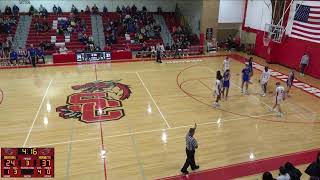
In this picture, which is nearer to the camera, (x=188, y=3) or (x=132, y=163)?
(x=132, y=163)

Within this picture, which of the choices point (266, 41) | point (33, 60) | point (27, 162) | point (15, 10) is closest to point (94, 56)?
point (33, 60)

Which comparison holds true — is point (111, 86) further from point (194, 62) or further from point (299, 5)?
point (299, 5)

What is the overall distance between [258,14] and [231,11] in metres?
2.88

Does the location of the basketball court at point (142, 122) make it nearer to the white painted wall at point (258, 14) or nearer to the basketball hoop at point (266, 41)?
the basketball hoop at point (266, 41)

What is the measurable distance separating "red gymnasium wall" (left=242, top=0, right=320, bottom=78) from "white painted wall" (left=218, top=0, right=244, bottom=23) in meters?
3.52

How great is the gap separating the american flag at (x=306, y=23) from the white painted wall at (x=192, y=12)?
894 cm

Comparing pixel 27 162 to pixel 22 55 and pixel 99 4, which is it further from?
pixel 99 4

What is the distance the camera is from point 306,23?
62.4 feet

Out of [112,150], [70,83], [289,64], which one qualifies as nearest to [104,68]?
[70,83]

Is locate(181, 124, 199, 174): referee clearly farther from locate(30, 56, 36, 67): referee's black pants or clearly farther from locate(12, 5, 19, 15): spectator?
locate(12, 5, 19, 15): spectator

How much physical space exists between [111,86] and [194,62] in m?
8.02

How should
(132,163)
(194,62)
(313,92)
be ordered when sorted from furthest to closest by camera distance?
(194,62), (313,92), (132,163)

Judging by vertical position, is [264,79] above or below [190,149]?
above

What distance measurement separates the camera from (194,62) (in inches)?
870
